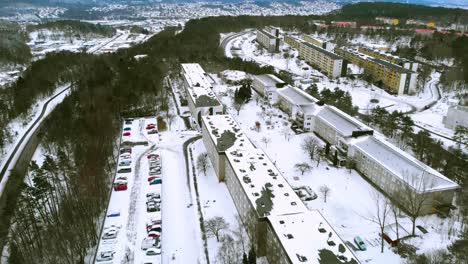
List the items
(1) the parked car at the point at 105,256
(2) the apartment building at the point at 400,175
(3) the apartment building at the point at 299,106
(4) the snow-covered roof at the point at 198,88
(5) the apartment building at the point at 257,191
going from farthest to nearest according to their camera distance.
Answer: (4) the snow-covered roof at the point at 198,88
(3) the apartment building at the point at 299,106
(2) the apartment building at the point at 400,175
(5) the apartment building at the point at 257,191
(1) the parked car at the point at 105,256

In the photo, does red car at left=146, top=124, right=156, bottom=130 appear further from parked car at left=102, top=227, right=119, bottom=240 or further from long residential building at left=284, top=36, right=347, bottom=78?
long residential building at left=284, top=36, right=347, bottom=78

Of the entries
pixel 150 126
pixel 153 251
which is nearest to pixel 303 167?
pixel 153 251

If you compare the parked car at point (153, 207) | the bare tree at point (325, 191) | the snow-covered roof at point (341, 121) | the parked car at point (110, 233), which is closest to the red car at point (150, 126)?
the parked car at point (153, 207)

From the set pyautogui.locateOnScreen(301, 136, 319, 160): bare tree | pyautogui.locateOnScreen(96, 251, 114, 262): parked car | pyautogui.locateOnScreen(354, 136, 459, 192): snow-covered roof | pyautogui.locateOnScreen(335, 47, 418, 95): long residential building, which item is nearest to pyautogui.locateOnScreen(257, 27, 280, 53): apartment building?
pyautogui.locateOnScreen(335, 47, 418, 95): long residential building

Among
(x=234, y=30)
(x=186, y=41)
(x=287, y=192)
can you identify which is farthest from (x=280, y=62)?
(x=287, y=192)

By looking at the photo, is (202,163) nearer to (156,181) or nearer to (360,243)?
(156,181)

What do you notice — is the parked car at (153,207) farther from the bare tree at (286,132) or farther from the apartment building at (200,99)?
the bare tree at (286,132)
